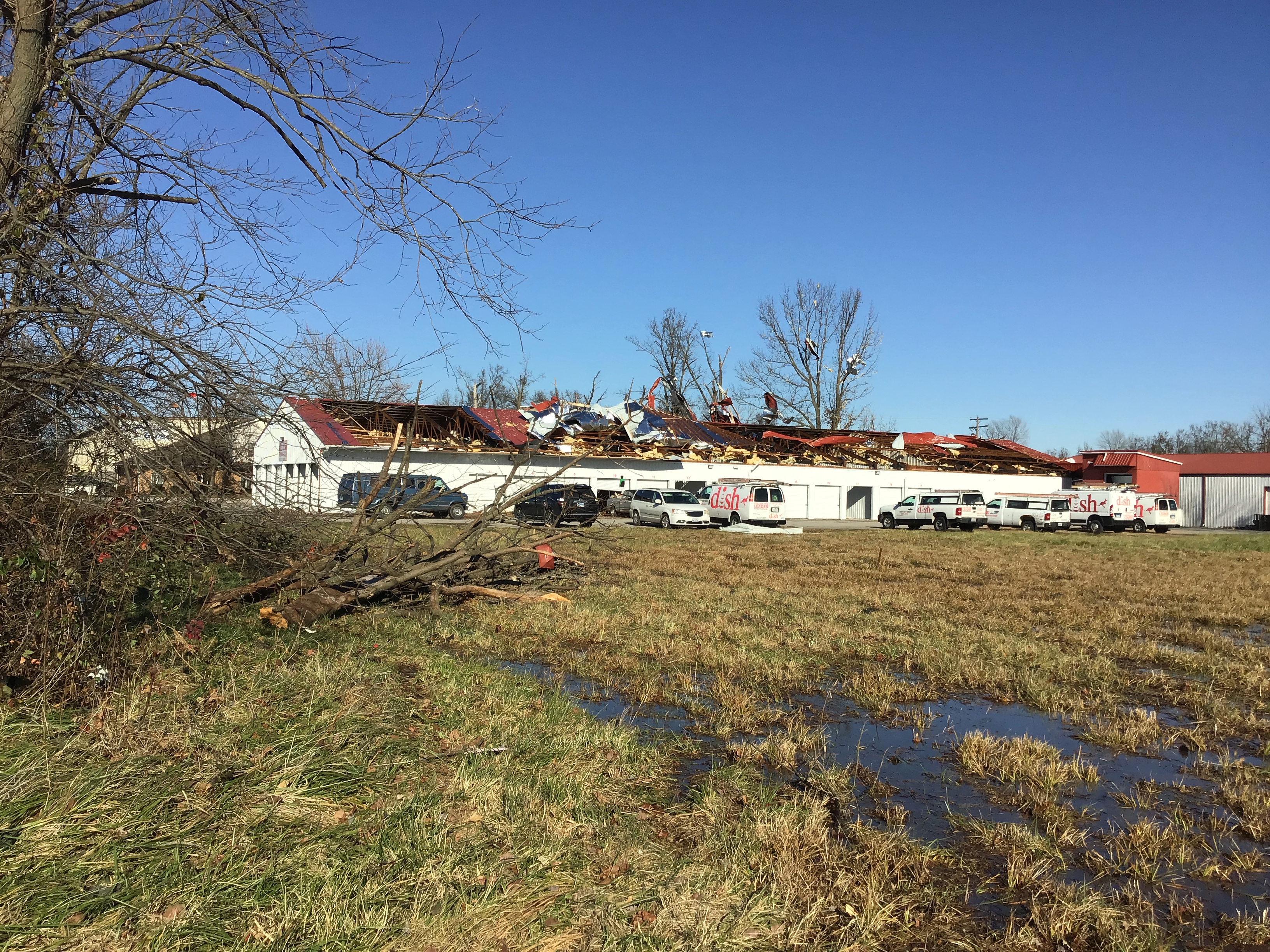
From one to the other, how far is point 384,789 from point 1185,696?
7.04m

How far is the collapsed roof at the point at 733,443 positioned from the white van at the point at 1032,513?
881cm

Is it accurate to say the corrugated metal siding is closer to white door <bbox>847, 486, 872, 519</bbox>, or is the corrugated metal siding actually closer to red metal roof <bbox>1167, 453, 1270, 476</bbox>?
red metal roof <bbox>1167, 453, 1270, 476</bbox>

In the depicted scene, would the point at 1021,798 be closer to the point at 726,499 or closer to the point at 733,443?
the point at 726,499

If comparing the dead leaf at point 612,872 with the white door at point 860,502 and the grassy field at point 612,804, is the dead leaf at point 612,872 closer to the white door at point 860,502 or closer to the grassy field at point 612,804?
the grassy field at point 612,804

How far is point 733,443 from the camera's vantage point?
155 ft

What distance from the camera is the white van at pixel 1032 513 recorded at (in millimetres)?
37906

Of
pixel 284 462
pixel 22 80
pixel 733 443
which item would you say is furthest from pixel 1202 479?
pixel 22 80

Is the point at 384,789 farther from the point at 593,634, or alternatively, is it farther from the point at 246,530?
the point at 593,634

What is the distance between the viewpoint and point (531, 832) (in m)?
4.16

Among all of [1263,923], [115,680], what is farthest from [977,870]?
[115,680]

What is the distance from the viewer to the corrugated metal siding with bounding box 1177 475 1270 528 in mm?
49719

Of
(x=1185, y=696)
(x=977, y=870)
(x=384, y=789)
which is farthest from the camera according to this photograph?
(x=1185, y=696)

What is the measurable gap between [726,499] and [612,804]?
3175 cm

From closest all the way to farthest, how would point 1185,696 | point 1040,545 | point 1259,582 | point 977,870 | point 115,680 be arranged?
point 977,870 → point 115,680 → point 1185,696 → point 1259,582 → point 1040,545
